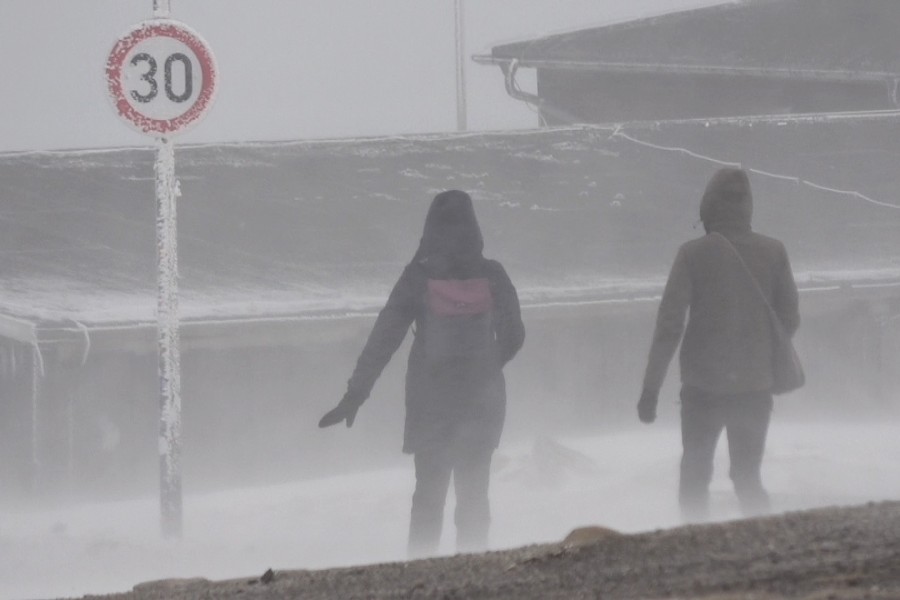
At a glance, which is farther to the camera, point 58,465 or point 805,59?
point 805,59

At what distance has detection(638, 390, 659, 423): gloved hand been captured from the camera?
270cm

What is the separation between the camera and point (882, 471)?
12.2ft

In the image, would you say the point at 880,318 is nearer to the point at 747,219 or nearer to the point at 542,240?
the point at 542,240

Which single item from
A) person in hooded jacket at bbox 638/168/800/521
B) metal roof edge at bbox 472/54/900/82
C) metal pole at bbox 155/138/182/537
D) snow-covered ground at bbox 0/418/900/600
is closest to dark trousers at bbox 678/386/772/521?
person in hooded jacket at bbox 638/168/800/521

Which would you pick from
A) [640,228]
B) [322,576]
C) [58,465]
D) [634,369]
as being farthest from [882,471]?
[58,465]

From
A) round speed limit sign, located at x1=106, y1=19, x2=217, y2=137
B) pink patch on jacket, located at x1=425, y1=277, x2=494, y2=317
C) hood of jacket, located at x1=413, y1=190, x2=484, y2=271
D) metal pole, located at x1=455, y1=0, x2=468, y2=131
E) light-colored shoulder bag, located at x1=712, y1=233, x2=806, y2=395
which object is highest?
metal pole, located at x1=455, y1=0, x2=468, y2=131

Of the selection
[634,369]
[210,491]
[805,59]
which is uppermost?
[805,59]

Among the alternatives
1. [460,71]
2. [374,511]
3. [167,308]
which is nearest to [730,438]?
[374,511]

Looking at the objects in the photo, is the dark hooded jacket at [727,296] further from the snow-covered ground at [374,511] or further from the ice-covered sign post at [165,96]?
the ice-covered sign post at [165,96]

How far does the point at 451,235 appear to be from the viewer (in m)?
2.78

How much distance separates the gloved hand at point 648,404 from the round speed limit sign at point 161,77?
160 cm

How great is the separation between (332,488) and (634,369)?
1422 mm

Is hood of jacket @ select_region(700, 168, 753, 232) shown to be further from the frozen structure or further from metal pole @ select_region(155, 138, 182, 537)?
the frozen structure

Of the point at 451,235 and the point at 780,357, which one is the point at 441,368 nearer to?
the point at 451,235
